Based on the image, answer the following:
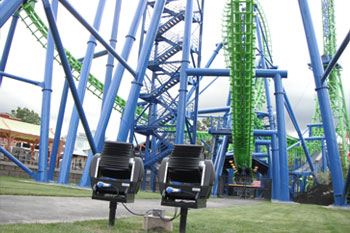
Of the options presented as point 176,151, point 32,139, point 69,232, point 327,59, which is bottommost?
point 69,232

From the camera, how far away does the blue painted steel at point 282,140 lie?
57.5ft

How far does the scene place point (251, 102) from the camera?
17.5m

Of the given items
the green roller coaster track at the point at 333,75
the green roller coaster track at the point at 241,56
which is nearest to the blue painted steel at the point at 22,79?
the green roller coaster track at the point at 241,56

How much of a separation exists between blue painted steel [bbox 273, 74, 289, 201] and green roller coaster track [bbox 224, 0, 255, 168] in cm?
147

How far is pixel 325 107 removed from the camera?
45.6 ft

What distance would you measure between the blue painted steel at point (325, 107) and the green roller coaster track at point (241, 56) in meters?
2.18

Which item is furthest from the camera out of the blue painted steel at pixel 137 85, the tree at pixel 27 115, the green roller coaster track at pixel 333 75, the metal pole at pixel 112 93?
the tree at pixel 27 115

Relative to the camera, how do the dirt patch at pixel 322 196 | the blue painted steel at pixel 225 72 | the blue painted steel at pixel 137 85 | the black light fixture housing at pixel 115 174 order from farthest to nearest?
A: the dirt patch at pixel 322 196
the blue painted steel at pixel 225 72
the blue painted steel at pixel 137 85
the black light fixture housing at pixel 115 174

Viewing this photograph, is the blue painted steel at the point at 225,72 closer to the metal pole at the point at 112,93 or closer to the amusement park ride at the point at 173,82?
the amusement park ride at the point at 173,82

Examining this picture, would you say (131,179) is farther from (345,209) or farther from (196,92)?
(196,92)

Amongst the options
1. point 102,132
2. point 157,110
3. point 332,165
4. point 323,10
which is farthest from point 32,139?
point 323,10

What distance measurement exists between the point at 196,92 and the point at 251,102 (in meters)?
4.83

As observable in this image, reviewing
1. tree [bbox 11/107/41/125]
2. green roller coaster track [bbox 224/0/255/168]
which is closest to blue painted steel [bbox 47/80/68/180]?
green roller coaster track [bbox 224/0/255/168]

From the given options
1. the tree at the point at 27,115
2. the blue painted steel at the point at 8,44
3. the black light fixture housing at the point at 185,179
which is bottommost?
the black light fixture housing at the point at 185,179
